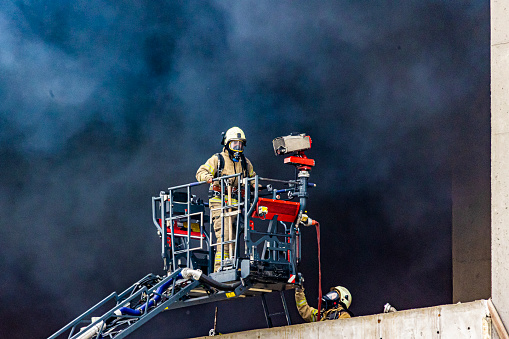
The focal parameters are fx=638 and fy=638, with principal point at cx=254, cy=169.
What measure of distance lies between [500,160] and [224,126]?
7.06 meters

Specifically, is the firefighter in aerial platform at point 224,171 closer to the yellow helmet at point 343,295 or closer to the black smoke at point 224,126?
the yellow helmet at point 343,295

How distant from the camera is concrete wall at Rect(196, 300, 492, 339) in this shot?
652cm

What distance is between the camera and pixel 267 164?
41.5ft

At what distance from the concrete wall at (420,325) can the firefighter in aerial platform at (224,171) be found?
5.94 feet

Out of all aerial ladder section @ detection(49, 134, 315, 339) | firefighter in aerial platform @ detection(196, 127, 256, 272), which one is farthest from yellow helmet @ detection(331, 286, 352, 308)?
firefighter in aerial platform @ detection(196, 127, 256, 272)

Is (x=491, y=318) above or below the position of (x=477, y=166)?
below

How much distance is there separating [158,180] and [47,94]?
2.69 meters

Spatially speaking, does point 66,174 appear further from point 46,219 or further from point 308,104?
point 308,104

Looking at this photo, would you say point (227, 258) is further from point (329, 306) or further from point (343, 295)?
point (343, 295)

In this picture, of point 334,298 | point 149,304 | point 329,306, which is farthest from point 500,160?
A: point 149,304

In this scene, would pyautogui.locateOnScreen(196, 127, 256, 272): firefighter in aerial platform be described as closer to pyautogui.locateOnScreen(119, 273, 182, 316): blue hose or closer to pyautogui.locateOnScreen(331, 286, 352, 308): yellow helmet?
pyautogui.locateOnScreen(119, 273, 182, 316): blue hose

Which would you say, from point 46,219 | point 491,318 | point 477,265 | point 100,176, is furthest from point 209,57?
point 491,318

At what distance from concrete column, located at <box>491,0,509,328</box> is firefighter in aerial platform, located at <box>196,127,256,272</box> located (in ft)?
11.4

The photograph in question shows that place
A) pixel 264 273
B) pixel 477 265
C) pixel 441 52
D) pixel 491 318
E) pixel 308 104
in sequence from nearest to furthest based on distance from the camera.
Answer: pixel 491 318 → pixel 264 273 → pixel 477 265 → pixel 441 52 → pixel 308 104
